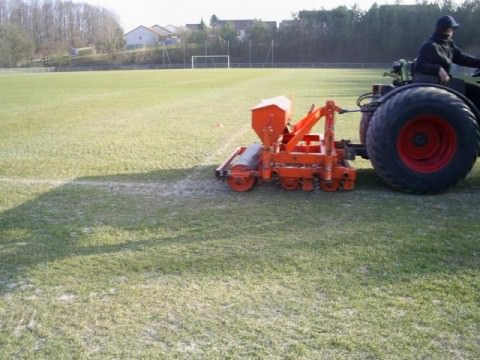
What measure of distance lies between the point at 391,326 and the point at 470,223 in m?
2.21

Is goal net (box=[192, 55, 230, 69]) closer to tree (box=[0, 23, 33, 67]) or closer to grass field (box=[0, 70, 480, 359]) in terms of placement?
tree (box=[0, 23, 33, 67])

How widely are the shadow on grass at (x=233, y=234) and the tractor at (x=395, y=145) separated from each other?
0.70 ft

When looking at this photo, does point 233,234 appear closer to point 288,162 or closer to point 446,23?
point 288,162

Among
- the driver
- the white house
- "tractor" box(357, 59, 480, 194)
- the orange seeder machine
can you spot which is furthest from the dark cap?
the white house

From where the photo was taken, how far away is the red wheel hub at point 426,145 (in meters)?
5.61

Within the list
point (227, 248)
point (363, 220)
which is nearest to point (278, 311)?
point (227, 248)

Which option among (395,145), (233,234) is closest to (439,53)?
(395,145)

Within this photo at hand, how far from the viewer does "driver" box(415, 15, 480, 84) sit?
5852mm

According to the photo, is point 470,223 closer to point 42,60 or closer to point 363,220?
point 363,220

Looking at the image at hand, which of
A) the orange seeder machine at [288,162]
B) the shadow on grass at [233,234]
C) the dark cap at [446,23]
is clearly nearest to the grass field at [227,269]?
the shadow on grass at [233,234]

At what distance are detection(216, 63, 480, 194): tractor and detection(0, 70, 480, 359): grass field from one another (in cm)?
21

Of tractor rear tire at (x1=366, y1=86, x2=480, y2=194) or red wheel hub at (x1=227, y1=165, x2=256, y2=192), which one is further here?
red wheel hub at (x1=227, y1=165, x2=256, y2=192)

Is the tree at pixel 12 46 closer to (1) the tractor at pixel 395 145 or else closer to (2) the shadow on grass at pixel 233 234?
(2) the shadow on grass at pixel 233 234

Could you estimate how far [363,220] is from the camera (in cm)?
497
